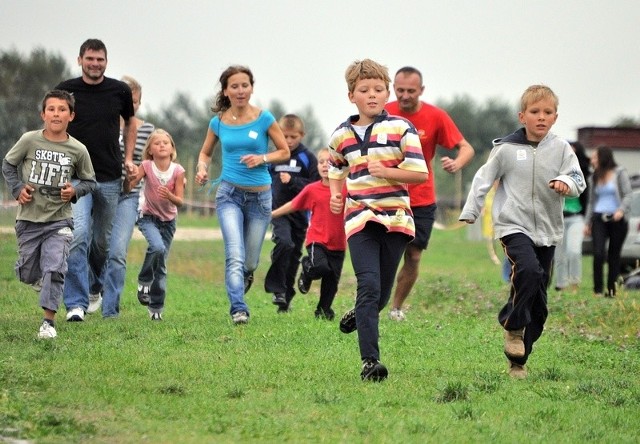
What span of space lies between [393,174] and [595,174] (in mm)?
11186

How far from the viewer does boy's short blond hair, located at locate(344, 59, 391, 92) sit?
8.93 m

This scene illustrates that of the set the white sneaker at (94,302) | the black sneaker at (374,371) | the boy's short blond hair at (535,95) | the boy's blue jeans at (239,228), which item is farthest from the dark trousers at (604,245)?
the black sneaker at (374,371)

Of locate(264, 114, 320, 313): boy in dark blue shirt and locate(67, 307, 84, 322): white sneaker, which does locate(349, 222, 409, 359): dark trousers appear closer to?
locate(67, 307, 84, 322): white sneaker

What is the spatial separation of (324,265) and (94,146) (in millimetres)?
2362

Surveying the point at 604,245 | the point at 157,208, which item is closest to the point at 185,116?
the point at 604,245

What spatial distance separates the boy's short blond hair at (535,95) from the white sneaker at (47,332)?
4.13 m

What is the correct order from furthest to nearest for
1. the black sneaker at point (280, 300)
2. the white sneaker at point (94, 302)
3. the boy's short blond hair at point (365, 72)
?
1. the black sneaker at point (280, 300)
2. the white sneaker at point (94, 302)
3. the boy's short blond hair at point (365, 72)

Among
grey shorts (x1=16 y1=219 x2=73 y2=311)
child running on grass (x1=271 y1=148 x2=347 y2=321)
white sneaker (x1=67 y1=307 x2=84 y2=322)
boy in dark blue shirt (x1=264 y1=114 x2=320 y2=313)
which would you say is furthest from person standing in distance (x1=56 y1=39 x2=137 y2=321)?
boy in dark blue shirt (x1=264 y1=114 x2=320 y2=313)

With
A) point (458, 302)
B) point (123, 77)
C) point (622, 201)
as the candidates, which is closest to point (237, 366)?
point (123, 77)

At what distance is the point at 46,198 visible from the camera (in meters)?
11.0

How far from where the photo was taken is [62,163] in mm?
11062

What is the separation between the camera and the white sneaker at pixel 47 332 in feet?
35.1

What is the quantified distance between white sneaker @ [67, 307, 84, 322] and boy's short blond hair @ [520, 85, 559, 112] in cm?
484

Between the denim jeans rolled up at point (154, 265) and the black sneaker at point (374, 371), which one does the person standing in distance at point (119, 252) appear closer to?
the denim jeans rolled up at point (154, 265)
